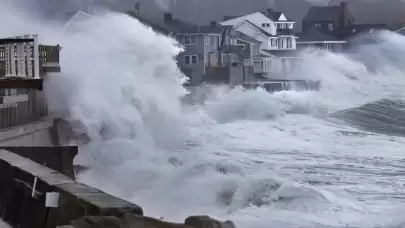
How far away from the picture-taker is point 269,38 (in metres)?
4.10

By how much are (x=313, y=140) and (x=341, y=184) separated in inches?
15.4

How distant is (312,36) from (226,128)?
887 millimetres

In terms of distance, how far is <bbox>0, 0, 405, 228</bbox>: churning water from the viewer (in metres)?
3.73

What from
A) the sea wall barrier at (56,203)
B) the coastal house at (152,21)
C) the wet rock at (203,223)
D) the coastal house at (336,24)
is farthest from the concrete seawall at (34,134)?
the coastal house at (336,24)

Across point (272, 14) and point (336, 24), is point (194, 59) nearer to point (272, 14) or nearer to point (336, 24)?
point (272, 14)

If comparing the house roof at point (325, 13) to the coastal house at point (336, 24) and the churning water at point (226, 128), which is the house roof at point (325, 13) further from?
the churning water at point (226, 128)

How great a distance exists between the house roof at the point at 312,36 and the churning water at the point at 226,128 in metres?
0.11

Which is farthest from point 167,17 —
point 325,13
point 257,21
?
point 325,13

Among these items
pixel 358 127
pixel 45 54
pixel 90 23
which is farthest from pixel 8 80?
pixel 358 127

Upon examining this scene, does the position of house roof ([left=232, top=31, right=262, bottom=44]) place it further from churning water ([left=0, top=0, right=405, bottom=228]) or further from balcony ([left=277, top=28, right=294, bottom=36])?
churning water ([left=0, top=0, right=405, bottom=228])

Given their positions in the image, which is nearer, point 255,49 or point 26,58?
point 26,58

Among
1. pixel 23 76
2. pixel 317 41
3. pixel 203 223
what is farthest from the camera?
pixel 317 41

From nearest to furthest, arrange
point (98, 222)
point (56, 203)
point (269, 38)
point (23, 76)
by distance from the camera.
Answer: point (98, 222), point (56, 203), point (23, 76), point (269, 38)

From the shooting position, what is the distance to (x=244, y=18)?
13.7ft
